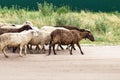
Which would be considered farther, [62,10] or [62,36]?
[62,10]

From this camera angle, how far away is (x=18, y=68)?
1600 centimetres

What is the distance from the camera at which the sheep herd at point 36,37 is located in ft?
60.9

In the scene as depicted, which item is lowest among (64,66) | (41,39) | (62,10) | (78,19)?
(64,66)

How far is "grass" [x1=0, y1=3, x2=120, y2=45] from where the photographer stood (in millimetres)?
25938

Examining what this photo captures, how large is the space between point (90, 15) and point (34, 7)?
16.0 feet

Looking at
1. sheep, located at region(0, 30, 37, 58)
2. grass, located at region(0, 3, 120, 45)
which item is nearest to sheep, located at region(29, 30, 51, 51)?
sheep, located at region(0, 30, 37, 58)

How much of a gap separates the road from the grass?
14.5 ft

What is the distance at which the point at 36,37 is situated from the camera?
1967cm

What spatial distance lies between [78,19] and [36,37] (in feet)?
28.0

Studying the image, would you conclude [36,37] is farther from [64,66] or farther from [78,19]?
[78,19]

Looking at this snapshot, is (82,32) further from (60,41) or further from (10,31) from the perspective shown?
(10,31)

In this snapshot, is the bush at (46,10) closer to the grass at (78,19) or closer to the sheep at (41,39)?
the grass at (78,19)

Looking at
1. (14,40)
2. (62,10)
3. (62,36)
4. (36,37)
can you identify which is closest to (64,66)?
(14,40)

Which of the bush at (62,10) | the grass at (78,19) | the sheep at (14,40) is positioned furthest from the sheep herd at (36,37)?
the bush at (62,10)
